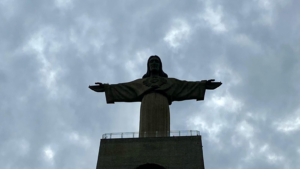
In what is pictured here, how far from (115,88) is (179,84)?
3523 mm

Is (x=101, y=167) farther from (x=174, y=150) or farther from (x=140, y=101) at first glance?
(x=140, y=101)

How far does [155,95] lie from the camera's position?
71.6 ft

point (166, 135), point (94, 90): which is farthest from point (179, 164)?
point (94, 90)

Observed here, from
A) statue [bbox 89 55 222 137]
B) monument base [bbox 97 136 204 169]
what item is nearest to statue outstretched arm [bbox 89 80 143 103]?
statue [bbox 89 55 222 137]

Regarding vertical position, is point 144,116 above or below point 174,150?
above

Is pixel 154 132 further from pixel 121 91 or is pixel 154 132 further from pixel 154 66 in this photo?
pixel 154 66

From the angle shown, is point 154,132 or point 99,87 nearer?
point 154,132

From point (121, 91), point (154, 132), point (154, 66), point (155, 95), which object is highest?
point (154, 66)

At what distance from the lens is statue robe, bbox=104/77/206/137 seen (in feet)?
67.9

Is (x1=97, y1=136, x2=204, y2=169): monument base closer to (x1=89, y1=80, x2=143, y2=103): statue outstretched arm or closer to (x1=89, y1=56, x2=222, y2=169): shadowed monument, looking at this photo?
(x1=89, y1=56, x2=222, y2=169): shadowed monument

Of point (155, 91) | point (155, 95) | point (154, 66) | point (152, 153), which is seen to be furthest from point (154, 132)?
point (154, 66)

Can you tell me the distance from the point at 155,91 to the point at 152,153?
467 cm

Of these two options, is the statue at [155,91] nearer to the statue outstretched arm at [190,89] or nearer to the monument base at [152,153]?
the statue outstretched arm at [190,89]

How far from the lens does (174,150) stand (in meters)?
18.2
